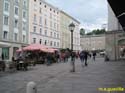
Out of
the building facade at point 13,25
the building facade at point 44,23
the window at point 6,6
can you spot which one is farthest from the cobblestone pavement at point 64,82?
Answer: the building facade at point 44,23

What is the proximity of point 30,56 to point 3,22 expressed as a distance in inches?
566

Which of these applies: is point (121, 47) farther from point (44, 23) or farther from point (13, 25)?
point (44, 23)

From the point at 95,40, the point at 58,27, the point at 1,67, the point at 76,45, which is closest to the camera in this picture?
the point at 1,67

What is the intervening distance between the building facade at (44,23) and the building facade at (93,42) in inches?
1350

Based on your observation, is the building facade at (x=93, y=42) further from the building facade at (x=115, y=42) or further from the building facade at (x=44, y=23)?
the building facade at (x=115, y=42)

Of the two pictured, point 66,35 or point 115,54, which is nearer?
point 115,54

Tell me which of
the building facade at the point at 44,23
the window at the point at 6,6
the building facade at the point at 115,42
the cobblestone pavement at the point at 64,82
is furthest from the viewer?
the building facade at the point at 44,23

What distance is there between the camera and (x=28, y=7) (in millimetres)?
58188

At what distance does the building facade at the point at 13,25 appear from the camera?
48.0 m

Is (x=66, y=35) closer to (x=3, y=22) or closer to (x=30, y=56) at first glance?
(x=3, y=22)

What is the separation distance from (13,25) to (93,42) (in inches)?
2468

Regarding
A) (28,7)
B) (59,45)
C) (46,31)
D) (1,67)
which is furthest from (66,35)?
(1,67)

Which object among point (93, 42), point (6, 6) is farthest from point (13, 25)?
point (93, 42)

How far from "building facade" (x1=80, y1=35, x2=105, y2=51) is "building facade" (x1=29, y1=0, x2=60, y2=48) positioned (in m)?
34.3
